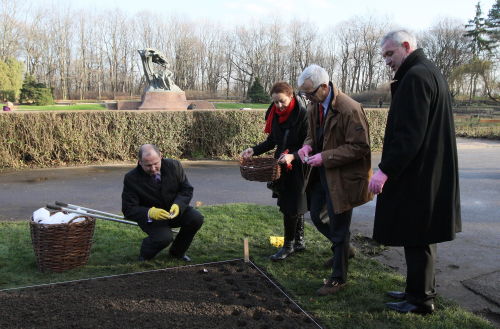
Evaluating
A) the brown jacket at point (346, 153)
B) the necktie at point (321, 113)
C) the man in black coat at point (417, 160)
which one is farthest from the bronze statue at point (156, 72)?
the man in black coat at point (417, 160)

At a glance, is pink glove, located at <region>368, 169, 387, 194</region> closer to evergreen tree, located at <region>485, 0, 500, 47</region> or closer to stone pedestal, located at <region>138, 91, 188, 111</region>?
stone pedestal, located at <region>138, 91, 188, 111</region>

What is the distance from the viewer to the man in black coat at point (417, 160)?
270 centimetres

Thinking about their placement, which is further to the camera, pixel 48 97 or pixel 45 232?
pixel 48 97

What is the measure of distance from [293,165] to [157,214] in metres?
1.37

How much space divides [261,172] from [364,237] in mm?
2003

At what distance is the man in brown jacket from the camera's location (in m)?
3.23

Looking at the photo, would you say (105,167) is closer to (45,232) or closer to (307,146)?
(45,232)

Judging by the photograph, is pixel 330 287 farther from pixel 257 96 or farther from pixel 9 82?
pixel 9 82

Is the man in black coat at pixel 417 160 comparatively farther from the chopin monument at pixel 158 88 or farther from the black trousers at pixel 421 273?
the chopin monument at pixel 158 88

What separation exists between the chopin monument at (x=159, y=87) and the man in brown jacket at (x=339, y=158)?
61.4 ft

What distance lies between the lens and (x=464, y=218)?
20.0 ft

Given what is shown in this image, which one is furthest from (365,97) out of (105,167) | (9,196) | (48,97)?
(9,196)

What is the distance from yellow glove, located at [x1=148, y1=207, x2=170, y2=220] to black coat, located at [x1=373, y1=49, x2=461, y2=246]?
6.49 ft

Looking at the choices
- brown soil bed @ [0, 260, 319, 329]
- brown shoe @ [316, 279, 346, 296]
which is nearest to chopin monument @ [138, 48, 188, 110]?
brown soil bed @ [0, 260, 319, 329]
